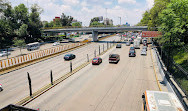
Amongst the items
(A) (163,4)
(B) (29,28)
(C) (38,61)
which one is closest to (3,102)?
(C) (38,61)

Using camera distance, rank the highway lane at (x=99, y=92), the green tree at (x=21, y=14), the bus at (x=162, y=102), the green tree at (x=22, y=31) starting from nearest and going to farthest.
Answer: the bus at (x=162, y=102) → the highway lane at (x=99, y=92) → the green tree at (x=22, y=31) → the green tree at (x=21, y=14)

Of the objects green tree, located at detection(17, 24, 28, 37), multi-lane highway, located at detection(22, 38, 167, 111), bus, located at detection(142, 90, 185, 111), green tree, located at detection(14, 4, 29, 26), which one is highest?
green tree, located at detection(14, 4, 29, 26)

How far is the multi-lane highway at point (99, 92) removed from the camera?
12.8 m

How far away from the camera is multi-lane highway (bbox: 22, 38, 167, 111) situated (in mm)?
12773

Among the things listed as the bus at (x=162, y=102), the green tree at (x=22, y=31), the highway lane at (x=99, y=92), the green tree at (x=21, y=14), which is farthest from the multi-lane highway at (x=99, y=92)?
the green tree at (x=21, y=14)

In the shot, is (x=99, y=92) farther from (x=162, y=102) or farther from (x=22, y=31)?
(x=22, y=31)

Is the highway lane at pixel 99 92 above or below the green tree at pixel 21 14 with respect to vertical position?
below

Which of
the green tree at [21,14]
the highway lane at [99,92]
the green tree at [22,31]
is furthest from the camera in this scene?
the green tree at [21,14]

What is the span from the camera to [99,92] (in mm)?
15711

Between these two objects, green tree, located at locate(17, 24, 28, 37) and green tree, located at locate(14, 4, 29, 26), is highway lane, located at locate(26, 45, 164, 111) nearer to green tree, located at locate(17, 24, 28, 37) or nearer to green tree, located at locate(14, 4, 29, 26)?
green tree, located at locate(17, 24, 28, 37)

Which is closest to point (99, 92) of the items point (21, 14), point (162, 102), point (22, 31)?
point (162, 102)

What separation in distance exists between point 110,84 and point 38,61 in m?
21.0

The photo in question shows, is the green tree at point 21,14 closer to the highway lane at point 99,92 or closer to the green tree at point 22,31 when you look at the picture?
the green tree at point 22,31

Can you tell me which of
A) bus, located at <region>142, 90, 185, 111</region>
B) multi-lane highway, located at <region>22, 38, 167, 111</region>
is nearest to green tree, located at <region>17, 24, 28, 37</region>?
multi-lane highway, located at <region>22, 38, 167, 111</region>
